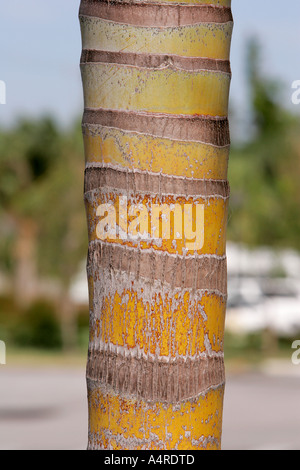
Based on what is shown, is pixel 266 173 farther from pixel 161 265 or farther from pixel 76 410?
pixel 161 265

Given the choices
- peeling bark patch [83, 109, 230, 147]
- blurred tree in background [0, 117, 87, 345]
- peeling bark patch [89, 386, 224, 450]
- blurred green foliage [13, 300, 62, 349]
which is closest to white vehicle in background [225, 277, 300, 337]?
blurred tree in background [0, 117, 87, 345]

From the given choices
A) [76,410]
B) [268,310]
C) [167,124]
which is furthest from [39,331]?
[167,124]

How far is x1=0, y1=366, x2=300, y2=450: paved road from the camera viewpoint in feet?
37.0

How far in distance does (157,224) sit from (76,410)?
12457mm

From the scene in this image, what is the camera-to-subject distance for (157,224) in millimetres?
2410

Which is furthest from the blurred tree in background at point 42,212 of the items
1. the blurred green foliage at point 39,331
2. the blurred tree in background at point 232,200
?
the blurred green foliage at point 39,331

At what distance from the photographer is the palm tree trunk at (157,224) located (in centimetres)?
242

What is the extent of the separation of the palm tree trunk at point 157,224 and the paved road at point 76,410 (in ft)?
27.9

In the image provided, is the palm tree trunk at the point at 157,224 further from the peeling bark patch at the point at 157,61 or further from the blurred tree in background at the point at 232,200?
the blurred tree in background at the point at 232,200

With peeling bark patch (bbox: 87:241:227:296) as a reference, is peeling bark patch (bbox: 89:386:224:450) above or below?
below

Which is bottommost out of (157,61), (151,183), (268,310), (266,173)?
(268,310)

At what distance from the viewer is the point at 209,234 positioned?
97.6 inches

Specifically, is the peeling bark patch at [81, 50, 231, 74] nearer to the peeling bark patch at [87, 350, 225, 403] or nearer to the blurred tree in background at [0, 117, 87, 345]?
the peeling bark patch at [87, 350, 225, 403]

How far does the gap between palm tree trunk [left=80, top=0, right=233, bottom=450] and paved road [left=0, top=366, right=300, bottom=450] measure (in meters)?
8.50
